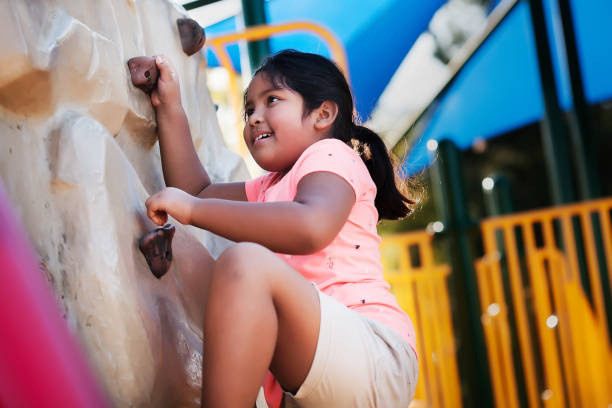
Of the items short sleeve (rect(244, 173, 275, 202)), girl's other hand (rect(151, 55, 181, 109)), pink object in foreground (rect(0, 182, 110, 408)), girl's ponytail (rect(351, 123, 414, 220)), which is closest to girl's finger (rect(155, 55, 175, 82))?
girl's other hand (rect(151, 55, 181, 109))

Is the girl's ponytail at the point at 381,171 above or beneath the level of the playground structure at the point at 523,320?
above

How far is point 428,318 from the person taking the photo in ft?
10.1

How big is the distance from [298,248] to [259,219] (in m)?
0.07

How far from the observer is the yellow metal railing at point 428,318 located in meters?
3.01

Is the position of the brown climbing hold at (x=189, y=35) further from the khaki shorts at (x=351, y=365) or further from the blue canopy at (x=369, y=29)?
the blue canopy at (x=369, y=29)

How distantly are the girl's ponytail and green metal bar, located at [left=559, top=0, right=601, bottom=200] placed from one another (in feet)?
10.6

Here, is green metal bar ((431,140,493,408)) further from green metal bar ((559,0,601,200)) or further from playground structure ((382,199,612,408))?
green metal bar ((559,0,601,200))

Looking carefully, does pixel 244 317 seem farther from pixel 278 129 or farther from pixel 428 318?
pixel 428 318

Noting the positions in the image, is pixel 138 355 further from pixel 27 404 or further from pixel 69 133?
pixel 27 404

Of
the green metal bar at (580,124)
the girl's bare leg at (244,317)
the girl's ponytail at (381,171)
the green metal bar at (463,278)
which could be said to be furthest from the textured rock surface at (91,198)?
the green metal bar at (580,124)

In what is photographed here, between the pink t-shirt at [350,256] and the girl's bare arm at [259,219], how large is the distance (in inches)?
4.4

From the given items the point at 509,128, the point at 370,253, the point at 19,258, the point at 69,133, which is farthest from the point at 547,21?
the point at 19,258

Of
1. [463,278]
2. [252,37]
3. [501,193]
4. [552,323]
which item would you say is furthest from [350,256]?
[501,193]

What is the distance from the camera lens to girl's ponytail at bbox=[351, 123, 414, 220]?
1.39 meters
